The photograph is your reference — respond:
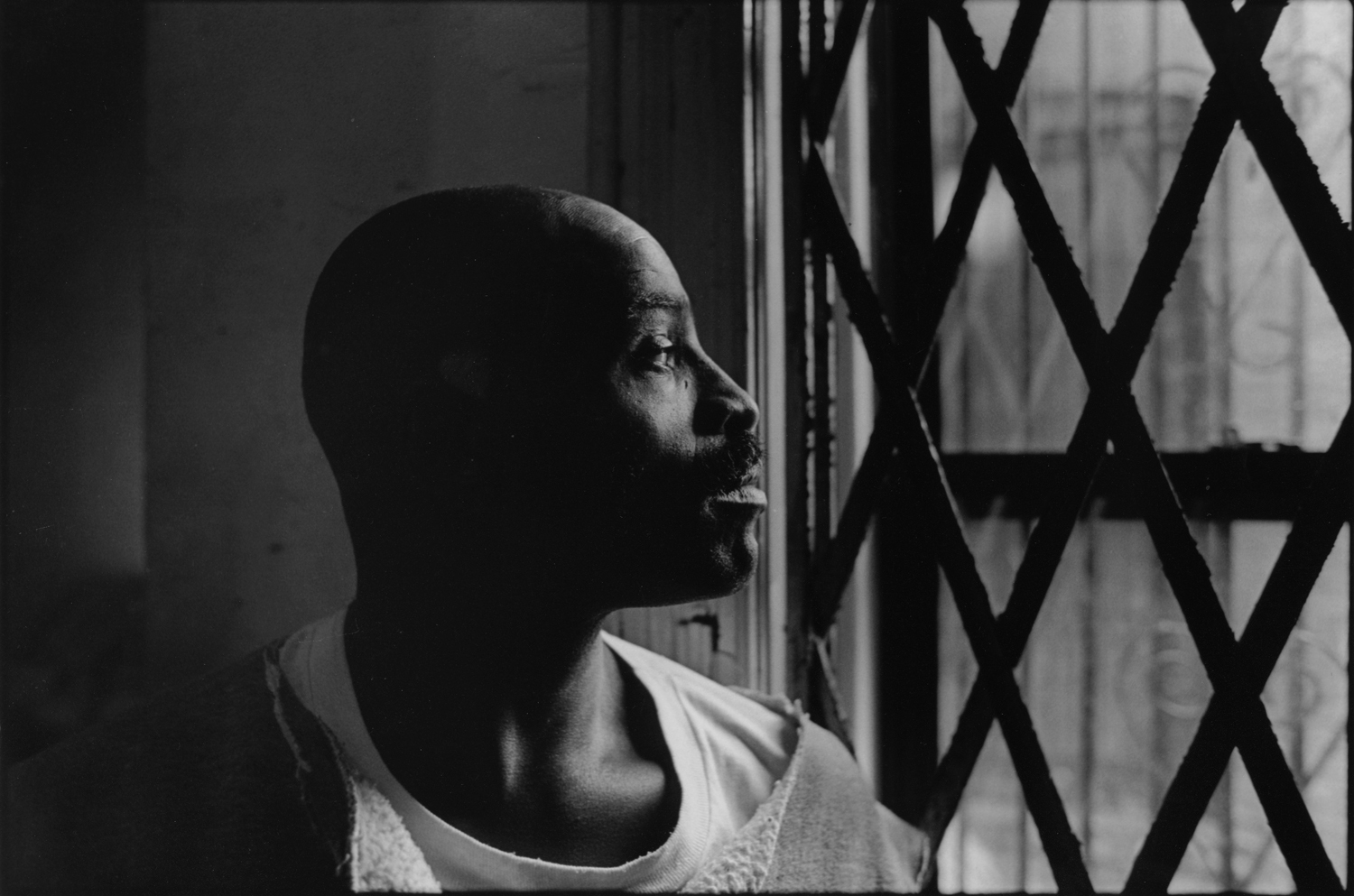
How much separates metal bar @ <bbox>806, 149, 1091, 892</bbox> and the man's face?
0.57ft

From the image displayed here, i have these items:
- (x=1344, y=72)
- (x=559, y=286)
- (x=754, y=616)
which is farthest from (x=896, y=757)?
(x=1344, y=72)

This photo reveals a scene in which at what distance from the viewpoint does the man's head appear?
21.8 inches

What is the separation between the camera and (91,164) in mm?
588

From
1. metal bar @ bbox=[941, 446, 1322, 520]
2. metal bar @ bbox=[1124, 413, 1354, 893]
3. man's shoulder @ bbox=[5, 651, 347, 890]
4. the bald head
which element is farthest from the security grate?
man's shoulder @ bbox=[5, 651, 347, 890]

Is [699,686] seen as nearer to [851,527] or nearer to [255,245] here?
[851,527]

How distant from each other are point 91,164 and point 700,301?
40 cm

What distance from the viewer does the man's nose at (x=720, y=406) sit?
579 mm

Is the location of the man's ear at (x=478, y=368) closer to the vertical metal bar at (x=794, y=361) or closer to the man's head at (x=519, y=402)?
the man's head at (x=519, y=402)

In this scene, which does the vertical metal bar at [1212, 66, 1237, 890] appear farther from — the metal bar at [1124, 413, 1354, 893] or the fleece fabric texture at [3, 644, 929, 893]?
the fleece fabric texture at [3, 644, 929, 893]

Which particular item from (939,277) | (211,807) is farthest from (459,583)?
(939,277)

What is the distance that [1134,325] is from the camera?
634 millimetres

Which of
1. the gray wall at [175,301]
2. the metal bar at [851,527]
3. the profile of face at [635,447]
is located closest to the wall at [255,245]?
the gray wall at [175,301]

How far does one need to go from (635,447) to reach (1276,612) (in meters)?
0.43

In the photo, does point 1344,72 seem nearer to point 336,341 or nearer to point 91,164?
point 336,341
